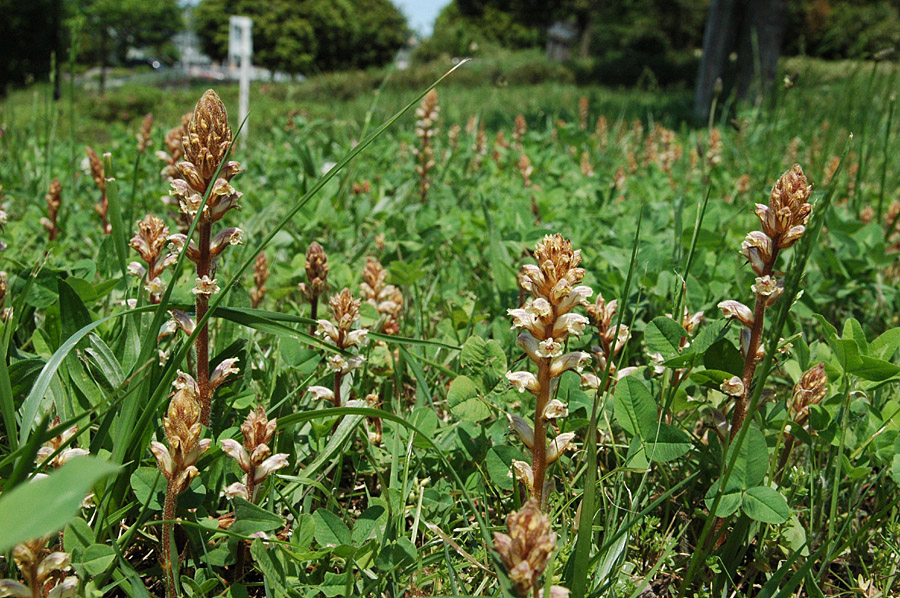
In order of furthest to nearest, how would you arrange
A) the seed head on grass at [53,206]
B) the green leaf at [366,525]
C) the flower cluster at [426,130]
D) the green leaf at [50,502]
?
the flower cluster at [426,130] → the seed head on grass at [53,206] → the green leaf at [366,525] → the green leaf at [50,502]

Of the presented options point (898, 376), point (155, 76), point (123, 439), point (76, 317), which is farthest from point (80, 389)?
point (155, 76)

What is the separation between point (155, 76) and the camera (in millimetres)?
59688

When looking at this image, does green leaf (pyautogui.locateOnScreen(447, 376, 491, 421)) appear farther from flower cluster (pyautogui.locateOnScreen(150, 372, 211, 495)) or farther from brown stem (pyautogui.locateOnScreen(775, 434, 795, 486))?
brown stem (pyautogui.locateOnScreen(775, 434, 795, 486))

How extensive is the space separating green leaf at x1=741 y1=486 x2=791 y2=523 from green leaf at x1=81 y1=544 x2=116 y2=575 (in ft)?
3.95

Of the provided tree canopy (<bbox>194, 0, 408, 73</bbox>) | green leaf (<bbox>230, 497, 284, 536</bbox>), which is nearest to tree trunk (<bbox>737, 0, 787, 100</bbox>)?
green leaf (<bbox>230, 497, 284, 536</bbox>)

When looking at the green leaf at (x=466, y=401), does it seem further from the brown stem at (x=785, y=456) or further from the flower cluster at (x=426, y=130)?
the flower cluster at (x=426, y=130)

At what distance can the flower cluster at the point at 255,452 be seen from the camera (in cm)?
132

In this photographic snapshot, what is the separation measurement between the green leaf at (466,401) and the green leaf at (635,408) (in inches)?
11.9

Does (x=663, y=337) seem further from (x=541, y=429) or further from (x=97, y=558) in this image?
(x=97, y=558)

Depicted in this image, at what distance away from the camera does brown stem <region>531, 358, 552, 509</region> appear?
50.5 inches

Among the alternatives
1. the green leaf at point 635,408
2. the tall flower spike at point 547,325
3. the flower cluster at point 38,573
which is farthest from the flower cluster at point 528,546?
the flower cluster at point 38,573

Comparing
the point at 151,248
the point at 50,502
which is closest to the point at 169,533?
the point at 50,502

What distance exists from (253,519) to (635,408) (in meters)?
0.83

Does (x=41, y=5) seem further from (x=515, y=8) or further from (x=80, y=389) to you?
(x=80, y=389)
